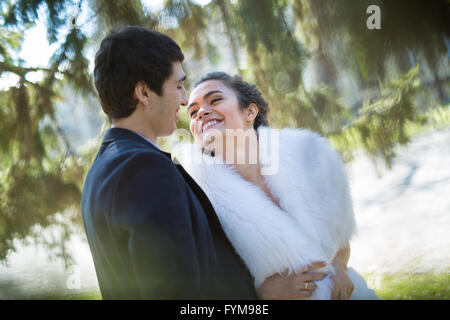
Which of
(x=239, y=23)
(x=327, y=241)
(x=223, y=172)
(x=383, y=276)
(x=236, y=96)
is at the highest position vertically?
(x=239, y=23)

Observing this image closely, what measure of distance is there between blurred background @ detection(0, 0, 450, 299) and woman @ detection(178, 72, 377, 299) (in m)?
0.65

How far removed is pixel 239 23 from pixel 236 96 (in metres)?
0.83

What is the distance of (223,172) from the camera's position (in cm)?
117

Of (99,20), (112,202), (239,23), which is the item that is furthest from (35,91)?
(112,202)

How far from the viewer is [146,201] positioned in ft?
1.95

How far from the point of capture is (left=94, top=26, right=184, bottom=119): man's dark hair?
787 mm

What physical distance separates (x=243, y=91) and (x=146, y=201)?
898 mm

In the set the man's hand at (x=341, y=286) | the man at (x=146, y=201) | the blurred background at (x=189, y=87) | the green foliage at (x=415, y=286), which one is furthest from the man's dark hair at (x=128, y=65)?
the green foliage at (x=415, y=286)

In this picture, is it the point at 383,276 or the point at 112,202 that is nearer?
the point at 112,202

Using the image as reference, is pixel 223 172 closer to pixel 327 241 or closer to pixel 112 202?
pixel 327 241

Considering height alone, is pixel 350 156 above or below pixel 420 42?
below

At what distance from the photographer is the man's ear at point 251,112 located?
4.45 feet

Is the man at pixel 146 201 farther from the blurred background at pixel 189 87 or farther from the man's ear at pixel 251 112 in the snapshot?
the blurred background at pixel 189 87

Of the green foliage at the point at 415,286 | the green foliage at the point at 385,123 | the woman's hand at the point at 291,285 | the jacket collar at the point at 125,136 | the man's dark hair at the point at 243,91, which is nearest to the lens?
the jacket collar at the point at 125,136
